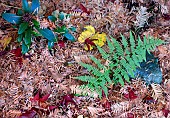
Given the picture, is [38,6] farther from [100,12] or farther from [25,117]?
[25,117]

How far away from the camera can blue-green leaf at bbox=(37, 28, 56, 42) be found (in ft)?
9.19

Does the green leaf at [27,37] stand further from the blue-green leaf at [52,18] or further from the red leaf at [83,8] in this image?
the red leaf at [83,8]

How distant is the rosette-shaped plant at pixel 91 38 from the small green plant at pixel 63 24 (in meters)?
0.12

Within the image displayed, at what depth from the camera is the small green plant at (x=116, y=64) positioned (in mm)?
2738

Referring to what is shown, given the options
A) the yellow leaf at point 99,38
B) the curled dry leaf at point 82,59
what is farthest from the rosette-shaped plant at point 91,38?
the curled dry leaf at point 82,59

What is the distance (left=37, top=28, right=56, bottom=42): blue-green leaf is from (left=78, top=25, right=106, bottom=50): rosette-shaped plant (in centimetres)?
30

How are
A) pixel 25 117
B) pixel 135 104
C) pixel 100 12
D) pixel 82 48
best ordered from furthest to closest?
1. pixel 100 12
2. pixel 82 48
3. pixel 135 104
4. pixel 25 117

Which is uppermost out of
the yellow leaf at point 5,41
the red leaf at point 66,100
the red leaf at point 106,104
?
the yellow leaf at point 5,41

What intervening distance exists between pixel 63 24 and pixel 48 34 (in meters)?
0.25

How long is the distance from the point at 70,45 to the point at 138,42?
74cm

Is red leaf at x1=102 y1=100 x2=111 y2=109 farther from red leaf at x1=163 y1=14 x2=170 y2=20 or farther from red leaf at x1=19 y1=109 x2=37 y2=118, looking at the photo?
red leaf at x1=163 y1=14 x2=170 y2=20

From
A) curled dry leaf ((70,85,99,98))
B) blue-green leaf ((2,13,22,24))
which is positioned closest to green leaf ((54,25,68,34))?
blue-green leaf ((2,13,22,24))

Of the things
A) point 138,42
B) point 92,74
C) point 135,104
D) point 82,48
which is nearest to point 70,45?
point 82,48

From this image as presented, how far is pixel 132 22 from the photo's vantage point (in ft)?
10.4
